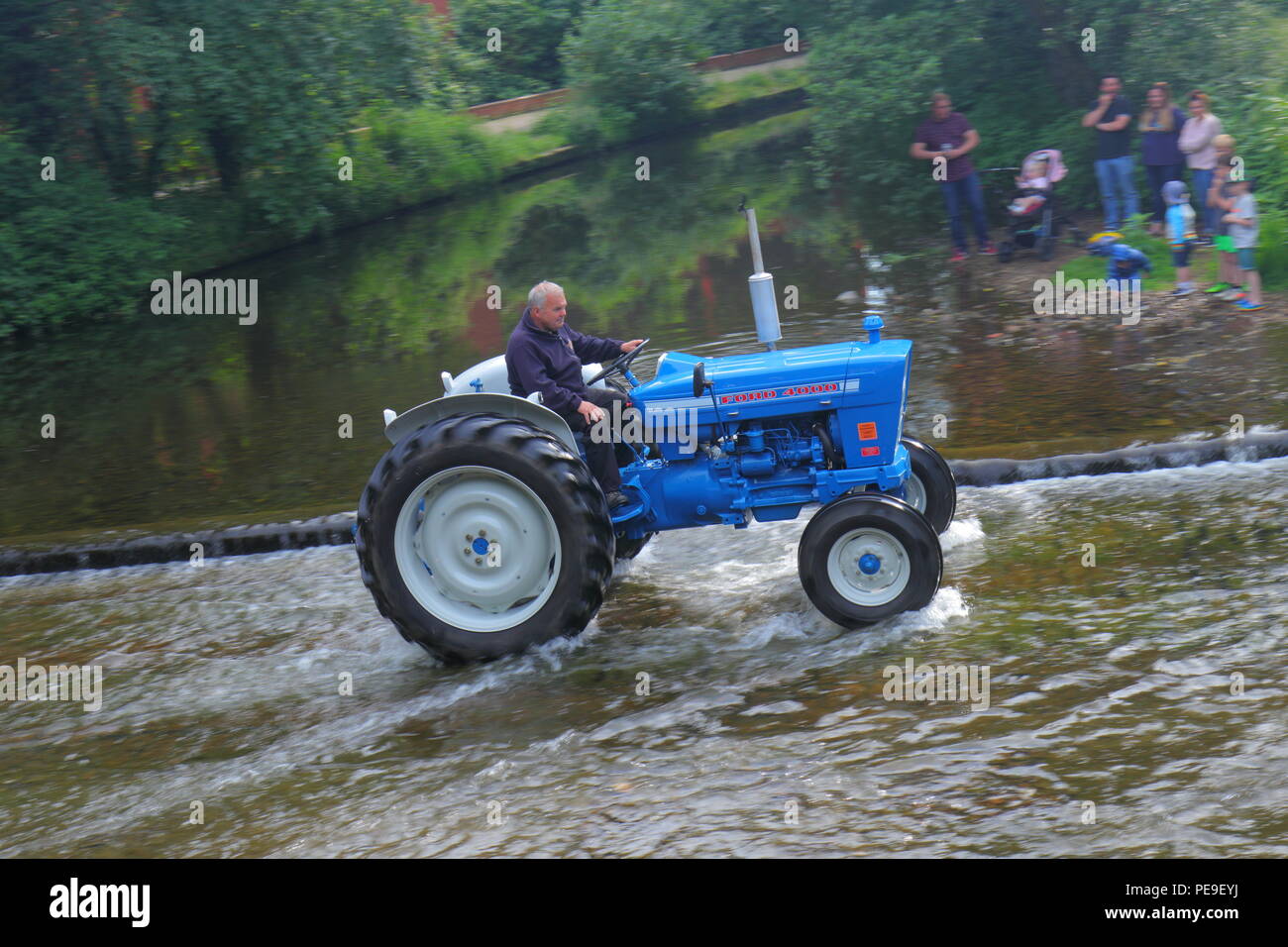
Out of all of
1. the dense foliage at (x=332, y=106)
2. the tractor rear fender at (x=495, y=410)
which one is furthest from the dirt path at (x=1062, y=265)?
the tractor rear fender at (x=495, y=410)

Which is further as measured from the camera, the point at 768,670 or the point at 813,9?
Answer: the point at 813,9

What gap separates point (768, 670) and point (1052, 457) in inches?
113

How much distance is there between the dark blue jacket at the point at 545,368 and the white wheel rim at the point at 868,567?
4.82 ft

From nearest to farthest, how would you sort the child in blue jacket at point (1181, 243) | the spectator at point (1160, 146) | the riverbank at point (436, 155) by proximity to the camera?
the child in blue jacket at point (1181, 243), the spectator at point (1160, 146), the riverbank at point (436, 155)

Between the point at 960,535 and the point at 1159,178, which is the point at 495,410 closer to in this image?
the point at 960,535

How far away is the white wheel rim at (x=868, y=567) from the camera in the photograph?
236 inches

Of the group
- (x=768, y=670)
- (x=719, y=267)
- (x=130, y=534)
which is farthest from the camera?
(x=719, y=267)

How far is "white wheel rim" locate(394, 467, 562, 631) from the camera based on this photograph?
20.4 ft

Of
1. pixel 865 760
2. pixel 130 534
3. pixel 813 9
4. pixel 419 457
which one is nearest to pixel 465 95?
pixel 813 9

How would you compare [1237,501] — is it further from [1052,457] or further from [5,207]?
[5,207]

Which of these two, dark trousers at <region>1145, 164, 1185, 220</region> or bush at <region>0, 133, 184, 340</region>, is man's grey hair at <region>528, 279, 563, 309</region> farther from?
bush at <region>0, 133, 184, 340</region>

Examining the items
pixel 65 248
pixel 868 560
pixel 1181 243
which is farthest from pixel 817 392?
pixel 65 248

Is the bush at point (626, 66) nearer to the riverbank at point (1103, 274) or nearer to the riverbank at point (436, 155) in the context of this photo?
the riverbank at point (436, 155)

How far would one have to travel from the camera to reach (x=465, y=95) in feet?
90.7
